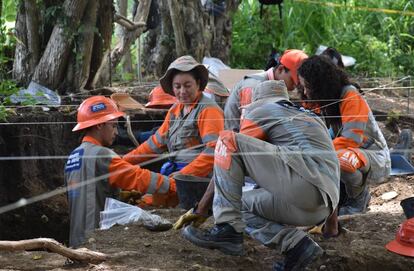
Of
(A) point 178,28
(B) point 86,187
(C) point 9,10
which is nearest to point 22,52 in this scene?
(C) point 9,10

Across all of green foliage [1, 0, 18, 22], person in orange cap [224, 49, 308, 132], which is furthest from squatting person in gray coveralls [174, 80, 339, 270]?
green foliage [1, 0, 18, 22]

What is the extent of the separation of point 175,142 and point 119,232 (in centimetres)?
117

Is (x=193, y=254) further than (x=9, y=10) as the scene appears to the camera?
No

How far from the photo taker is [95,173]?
5.48 m

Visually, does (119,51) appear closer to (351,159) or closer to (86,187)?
(86,187)

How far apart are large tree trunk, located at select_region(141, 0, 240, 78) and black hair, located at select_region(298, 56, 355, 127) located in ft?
16.5

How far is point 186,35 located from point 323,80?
5.54 metres

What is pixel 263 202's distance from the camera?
4.63 metres

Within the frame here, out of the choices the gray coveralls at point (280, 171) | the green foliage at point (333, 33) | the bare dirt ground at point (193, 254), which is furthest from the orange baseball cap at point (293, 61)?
the green foliage at point (333, 33)

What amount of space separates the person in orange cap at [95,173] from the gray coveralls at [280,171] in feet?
3.71

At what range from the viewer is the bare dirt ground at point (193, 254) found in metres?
4.65

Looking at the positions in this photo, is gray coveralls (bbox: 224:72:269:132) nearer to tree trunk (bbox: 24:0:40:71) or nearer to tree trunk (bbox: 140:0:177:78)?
tree trunk (bbox: 24:0:40:71)

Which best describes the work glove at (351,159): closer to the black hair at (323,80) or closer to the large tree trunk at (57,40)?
the black hair at (323,80)

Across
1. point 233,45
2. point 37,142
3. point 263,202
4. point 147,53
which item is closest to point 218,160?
point 263,202
